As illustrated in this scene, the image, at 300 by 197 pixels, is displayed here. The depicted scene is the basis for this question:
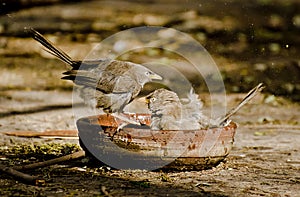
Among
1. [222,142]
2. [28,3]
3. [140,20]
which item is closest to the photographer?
[222,142]

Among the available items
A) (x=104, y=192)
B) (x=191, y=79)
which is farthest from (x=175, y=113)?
(x=191, y=79)

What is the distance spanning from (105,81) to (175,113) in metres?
0.64

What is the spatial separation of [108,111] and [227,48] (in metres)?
5.86

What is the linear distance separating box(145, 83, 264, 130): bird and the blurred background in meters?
3.42

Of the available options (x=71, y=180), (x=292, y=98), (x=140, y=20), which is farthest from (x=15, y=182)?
(x=140, y=20)

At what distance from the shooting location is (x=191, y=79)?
859 cm

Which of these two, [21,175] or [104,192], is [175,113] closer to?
[104,192]

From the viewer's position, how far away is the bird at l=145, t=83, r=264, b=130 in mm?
4395

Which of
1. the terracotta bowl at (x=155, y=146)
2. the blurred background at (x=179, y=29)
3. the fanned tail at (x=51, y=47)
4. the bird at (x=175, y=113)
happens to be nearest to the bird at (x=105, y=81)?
the fanned tail at (x=51, y=47)

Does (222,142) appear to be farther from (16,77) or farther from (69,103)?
(16,77)

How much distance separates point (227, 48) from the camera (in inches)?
404

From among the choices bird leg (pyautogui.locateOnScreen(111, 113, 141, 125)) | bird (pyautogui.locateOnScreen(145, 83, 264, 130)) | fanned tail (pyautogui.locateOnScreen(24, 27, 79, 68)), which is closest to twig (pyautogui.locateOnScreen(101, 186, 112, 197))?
bird (pyautogui.locateOnScreen(145, 83, 264, 130))

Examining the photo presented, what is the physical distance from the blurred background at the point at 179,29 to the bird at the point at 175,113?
3418 mm

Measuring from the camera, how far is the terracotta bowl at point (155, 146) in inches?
160
